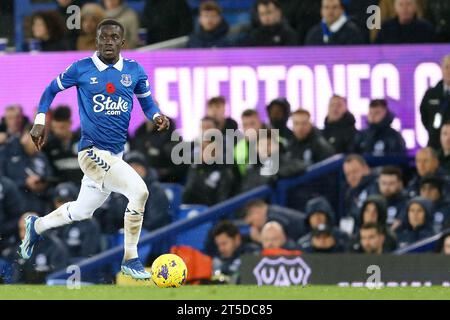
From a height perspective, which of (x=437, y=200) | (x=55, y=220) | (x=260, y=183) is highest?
(x=55, y=220)

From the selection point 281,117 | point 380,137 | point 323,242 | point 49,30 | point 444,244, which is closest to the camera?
point 444,244

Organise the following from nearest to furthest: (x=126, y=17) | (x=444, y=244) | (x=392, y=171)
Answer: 1. (x=444, y=244)
2. (x=392, y=171)
3. (x=126, y=17)

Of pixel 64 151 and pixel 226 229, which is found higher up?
pixel 64 151

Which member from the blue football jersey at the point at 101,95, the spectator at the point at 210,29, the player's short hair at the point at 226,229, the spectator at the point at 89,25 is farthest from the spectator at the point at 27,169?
the blue football jersey at the point at 101,95

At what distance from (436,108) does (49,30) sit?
474 centimetres

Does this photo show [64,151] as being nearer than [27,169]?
No

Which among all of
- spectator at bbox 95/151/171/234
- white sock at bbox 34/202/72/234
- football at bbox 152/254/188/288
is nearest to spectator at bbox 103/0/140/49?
spectator at bbox 95/151/171/234

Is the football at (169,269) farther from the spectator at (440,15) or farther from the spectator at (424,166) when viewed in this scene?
the spectator at (440,15)

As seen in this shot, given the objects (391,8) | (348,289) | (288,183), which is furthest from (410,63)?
(348,289)

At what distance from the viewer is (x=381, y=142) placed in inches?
739

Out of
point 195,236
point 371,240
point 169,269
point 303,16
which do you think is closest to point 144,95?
point 169,269

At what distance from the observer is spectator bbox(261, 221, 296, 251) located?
17.7 meters

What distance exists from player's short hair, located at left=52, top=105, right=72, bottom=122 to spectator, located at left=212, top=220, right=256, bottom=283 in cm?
239

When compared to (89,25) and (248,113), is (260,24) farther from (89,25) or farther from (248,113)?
(89,25)
